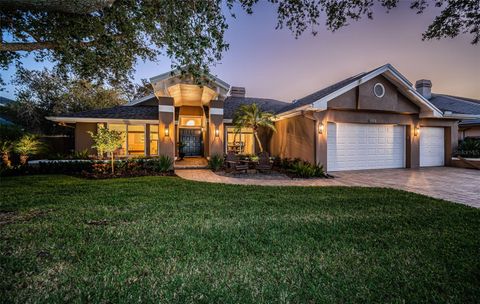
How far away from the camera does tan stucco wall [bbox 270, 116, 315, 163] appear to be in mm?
11373

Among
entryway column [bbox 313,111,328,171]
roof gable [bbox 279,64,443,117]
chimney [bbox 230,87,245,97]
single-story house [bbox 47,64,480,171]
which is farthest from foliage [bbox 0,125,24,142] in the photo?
entryway column [bbox 313,111,328,171]

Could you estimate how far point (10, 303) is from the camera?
2160 mm

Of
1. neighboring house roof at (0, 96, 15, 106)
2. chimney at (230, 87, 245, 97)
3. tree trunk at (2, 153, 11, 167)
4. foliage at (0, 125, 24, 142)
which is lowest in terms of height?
tree trunk at (2, 153, 11, 167)

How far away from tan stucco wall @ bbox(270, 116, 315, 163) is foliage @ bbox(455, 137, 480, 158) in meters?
10.6

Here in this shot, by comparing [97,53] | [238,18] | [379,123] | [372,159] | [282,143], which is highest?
[238,18]

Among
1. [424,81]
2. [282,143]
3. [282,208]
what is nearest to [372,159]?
[282,143]

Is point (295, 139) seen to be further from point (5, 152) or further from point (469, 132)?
point (469, 132)

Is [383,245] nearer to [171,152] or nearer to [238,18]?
[238,18]

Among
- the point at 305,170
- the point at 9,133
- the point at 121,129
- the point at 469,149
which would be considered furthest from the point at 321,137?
the point at 9,133

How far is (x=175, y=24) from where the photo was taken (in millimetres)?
5559

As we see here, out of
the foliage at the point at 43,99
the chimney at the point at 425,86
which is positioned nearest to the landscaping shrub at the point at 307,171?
the chimney at the point at 425,86

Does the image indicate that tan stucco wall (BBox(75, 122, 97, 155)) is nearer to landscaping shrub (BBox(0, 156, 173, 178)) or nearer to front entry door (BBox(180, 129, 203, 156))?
landscaping shrub (BBox(0, 156, 173, 178))

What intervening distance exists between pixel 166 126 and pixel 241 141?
594 cm

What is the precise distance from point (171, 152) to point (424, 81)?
22.9 m
